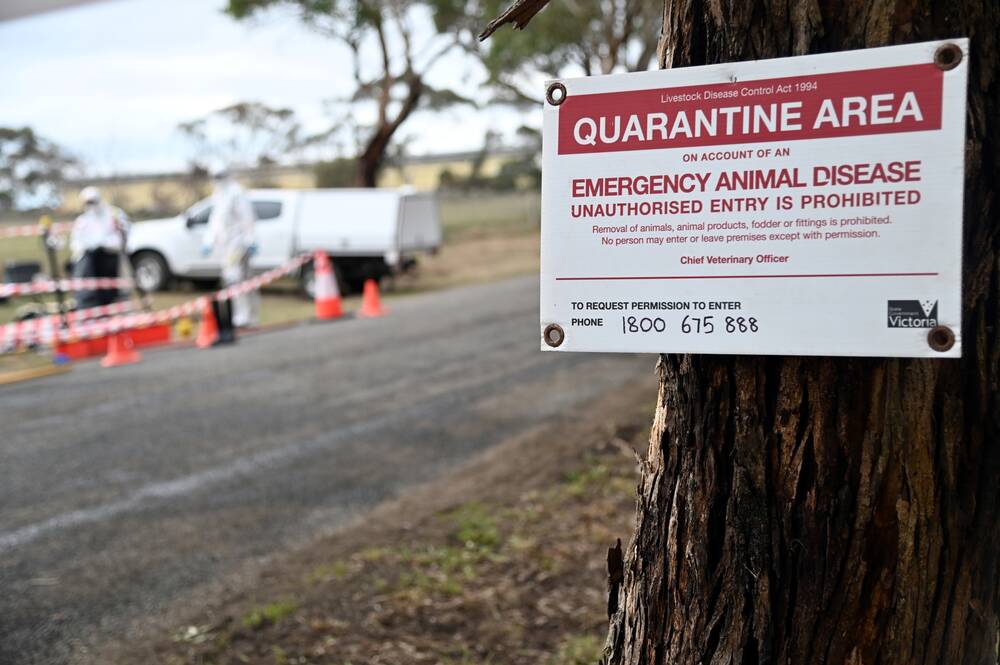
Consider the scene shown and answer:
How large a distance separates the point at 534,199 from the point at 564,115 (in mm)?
39541

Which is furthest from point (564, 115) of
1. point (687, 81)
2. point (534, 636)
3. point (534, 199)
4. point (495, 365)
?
point (534, 199)

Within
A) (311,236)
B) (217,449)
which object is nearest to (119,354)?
(217,449)

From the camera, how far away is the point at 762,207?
1619mm

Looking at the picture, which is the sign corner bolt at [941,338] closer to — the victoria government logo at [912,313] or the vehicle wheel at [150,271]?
the victoria government logo at [912,313]

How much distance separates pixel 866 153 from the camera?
5.11ft

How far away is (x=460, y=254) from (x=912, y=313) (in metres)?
28.5

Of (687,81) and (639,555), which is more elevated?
(687,81)

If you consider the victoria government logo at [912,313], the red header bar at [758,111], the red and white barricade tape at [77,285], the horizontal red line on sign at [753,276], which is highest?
the red header bar at [758,111]

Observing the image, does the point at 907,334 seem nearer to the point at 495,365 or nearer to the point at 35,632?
the point at 35,632

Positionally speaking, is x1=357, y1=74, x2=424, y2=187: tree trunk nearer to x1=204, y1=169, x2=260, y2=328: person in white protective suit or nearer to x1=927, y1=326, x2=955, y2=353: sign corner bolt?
x1=204, y1=169, x2=260, y2=328: person in white protective suit

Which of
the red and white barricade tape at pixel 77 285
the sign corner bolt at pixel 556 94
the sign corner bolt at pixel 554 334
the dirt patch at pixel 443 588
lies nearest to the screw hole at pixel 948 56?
the sign corner bolt at pixel 556 94

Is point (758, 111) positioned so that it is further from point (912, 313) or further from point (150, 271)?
point (150, 271)

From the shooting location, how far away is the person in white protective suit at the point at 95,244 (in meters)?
13.0

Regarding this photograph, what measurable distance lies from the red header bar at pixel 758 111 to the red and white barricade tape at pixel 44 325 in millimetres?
10882
